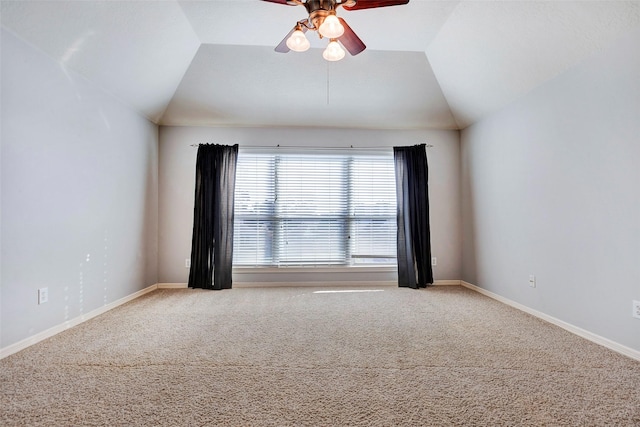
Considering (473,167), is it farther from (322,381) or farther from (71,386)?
(71,386)

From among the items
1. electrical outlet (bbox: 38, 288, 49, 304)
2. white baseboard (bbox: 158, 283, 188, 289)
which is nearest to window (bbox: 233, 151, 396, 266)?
white baseboard (bbox: 158, 283, 188, 289)

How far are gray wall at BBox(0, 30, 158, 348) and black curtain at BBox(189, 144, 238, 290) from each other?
0.68 metres

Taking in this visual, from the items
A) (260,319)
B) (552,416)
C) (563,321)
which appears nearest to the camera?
(552,416)

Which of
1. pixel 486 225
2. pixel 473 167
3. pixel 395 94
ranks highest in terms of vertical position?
pixel 395 94

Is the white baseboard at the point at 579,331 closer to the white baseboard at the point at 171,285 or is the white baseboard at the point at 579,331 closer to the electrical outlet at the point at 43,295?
the white baseboard at the point at 171,285

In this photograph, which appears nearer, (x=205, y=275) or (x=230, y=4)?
(x=230, y=4)

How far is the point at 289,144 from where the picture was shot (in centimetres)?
430

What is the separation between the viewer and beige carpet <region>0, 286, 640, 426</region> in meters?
1.42

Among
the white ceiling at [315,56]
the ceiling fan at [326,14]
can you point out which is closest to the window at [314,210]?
the white ceiling at [315,56]

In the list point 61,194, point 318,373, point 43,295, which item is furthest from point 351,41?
point 43,295

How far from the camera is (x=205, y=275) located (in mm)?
4012

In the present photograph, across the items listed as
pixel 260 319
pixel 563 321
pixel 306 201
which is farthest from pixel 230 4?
pixel 563 321

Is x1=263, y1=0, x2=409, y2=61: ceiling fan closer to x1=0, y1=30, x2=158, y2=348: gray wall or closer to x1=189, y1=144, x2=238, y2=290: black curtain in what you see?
x1=0, y1=30, x2=158, y2=348: gray wall

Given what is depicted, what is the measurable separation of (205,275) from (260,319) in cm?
152
